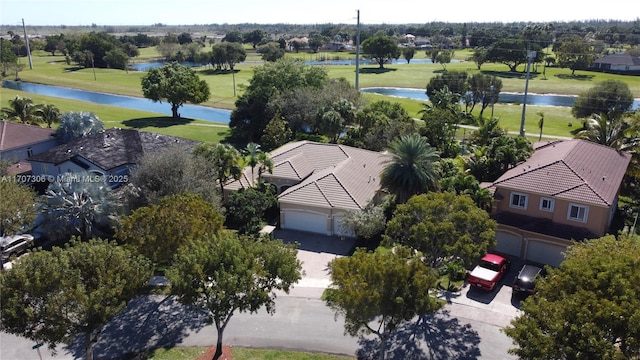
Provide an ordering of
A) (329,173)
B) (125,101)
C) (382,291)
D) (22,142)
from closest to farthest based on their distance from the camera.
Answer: (382,291) < (329,173) < (22,142) < (125,101)

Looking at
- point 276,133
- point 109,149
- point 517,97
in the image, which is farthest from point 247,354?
point 517,97

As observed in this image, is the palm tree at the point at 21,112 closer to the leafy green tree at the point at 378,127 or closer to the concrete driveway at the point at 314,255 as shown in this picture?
the leafy green tree at the point at 378,127

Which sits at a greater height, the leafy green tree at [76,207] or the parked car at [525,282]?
the leafy green tree at [76,207]

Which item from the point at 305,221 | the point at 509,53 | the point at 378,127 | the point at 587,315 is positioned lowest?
the point at 305,221

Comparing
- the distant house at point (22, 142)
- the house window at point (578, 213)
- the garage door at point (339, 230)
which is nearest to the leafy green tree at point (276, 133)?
the distant house at point (22, 142)

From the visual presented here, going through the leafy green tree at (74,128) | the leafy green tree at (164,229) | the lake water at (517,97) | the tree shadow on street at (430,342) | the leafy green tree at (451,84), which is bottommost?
the tree shadow on street at (430,342)

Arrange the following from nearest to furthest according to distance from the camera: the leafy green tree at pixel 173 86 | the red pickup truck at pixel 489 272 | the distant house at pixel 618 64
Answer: the red pickup truck at pixel 489 272 < the leafy green tree at pixel 173 86 < the distant house at pixel 618 64

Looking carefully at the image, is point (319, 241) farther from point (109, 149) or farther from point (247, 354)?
point (109, 149)
